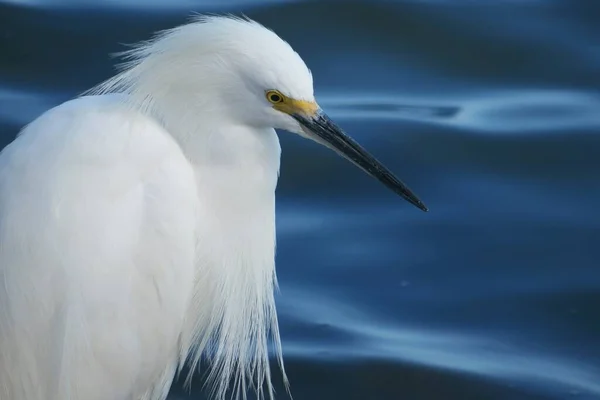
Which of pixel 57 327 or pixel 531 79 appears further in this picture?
pixel 531 79

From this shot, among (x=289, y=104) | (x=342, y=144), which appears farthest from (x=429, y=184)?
(x=289, y=104)

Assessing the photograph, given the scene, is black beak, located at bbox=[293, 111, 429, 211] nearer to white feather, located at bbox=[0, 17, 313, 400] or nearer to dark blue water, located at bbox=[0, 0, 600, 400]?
white feather, located at bbox=[0, 17, 313, 400]

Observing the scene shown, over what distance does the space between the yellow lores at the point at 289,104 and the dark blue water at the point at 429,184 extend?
1236 millimetres

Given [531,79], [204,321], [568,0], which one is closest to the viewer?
[204,321]

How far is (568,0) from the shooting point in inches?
223

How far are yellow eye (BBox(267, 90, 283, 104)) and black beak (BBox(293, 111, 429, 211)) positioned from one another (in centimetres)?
5

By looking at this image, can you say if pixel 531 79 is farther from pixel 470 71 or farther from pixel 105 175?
pixel 105 175

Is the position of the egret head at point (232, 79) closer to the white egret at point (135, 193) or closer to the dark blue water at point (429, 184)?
the white egret at point (135, 193)

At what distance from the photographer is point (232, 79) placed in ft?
9.21

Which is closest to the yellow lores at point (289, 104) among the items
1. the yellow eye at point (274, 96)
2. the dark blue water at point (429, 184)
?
the yellow eye at point (274, 96)

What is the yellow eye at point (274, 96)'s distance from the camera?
9.13ft

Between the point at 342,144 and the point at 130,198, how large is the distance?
499mm

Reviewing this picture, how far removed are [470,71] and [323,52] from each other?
2.03ft

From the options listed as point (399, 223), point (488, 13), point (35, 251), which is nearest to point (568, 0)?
point (488, 13)
